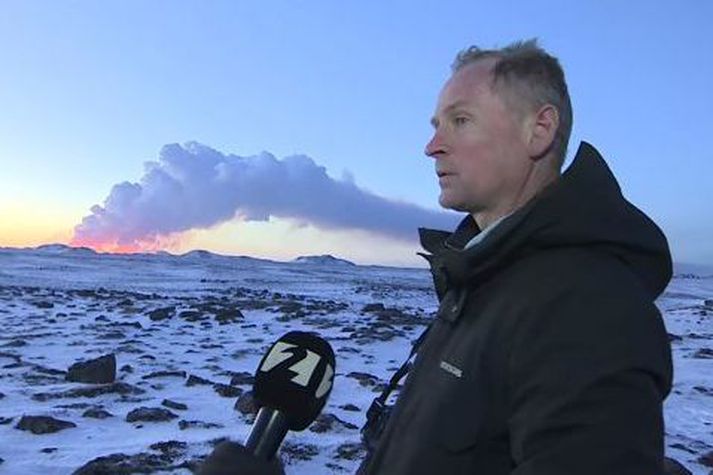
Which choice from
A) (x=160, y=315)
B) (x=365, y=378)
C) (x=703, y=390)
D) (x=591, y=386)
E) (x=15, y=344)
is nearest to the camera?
(x=591, y=386)

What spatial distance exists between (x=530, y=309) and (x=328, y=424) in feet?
23.5

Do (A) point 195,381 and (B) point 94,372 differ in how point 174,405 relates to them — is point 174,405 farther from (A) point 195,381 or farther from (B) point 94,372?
(B) point 94,372

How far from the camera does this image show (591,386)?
1526 millimetres

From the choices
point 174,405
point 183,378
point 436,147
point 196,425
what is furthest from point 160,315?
point 436,147

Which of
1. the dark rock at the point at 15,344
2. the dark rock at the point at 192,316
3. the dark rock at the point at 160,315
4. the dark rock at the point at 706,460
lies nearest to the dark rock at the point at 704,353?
the dark rock at the point at 706,460

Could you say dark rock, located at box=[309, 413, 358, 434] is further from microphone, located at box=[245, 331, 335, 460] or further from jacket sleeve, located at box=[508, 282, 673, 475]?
jacket sleeve, located at box=[508, 282, 673, 475]

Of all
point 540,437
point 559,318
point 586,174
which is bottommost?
point 540,437

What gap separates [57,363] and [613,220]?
12030mm

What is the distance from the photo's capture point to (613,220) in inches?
71.5

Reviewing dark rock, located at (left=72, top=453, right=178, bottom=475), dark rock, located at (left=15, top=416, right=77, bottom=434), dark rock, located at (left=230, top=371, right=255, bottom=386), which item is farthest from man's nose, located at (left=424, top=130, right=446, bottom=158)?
dark rock, located at (left=230, top=371, right=255, bottom=386)

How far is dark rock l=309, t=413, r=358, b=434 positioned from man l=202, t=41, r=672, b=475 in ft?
20.7

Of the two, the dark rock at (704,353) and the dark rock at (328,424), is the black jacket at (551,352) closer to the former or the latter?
the dark rock at (328,424)

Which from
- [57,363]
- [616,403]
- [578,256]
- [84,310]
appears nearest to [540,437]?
[616,403]

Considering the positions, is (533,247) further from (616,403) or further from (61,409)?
(61,409)
